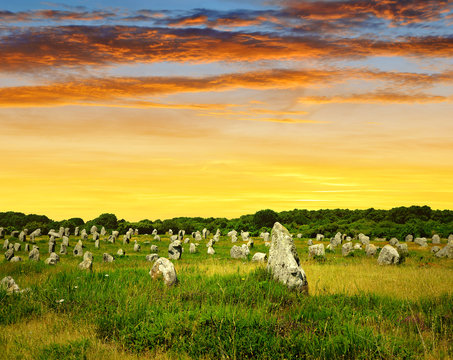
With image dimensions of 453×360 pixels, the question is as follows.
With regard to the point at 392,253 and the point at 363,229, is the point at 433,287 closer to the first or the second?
the point at 392,253

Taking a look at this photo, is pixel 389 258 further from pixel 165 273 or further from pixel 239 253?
pixel 165 273

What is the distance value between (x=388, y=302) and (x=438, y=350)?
3.99 meters

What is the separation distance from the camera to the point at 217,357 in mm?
8656

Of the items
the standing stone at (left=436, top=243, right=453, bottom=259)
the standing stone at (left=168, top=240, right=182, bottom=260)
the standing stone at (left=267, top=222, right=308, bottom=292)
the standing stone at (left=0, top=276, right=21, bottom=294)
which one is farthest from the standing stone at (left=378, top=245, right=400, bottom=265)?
the standing stone at (left=0, top=276, right=21, bottom=294)

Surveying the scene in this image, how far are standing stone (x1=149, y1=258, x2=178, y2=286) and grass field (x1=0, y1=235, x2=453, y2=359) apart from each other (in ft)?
0.93

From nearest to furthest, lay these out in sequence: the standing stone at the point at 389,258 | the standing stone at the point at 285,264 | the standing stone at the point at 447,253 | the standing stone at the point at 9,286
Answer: the standing stone at the point at 9,286 → the standing stone at the point at 285,264 → the standing stone at the point at 389,258 → the standing stone at the point at 447,253

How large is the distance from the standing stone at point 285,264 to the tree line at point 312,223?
1268 inches

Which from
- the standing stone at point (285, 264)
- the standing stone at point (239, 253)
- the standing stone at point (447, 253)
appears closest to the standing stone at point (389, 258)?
the standing stone at point (447, 253)

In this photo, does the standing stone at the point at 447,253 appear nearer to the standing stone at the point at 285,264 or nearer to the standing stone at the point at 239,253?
the standing stone at the point at 239,253

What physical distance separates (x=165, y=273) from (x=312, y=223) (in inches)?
1859

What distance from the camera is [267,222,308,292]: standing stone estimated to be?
14477 mm

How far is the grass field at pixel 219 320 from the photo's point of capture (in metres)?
8.71

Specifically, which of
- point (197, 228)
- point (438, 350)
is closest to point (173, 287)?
point (438, 350)

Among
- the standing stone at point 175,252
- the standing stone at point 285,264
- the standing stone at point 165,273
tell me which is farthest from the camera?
the standing stone at point 175,252
